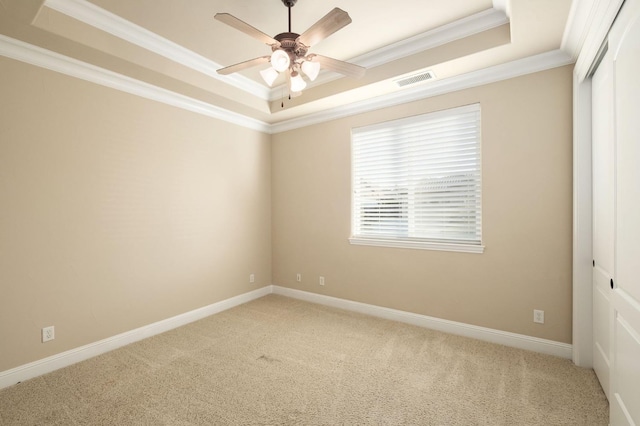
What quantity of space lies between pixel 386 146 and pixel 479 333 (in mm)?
2308

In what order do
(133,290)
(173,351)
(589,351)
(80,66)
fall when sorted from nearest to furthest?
(589,351) < (80,66) < (173,351) < (133,290)

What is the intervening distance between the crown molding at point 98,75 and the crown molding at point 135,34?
430 millimetres

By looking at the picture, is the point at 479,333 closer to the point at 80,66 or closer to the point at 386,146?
the point at 386,146

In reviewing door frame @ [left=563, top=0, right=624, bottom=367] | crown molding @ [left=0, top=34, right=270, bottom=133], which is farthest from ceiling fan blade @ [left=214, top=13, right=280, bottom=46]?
door frame @ [left=563, top=0, right=624, bottom=367]

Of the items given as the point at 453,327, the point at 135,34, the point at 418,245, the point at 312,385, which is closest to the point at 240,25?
the point at 135,34

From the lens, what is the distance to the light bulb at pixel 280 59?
1966 millimetres

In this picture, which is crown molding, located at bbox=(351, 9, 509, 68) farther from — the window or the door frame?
the window

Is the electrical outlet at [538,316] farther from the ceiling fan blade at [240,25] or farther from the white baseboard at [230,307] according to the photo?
the ceiling fan blade at [240,25]

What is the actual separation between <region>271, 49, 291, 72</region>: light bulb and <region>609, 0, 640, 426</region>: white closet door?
1793 mm

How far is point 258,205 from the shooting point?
4598 mm

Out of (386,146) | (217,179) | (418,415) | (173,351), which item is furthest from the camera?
(217,179)

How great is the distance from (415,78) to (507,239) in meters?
1.85

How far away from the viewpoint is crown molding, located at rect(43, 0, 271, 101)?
88.6 inches

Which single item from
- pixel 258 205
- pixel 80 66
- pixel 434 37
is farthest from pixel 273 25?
pixel 258 205
